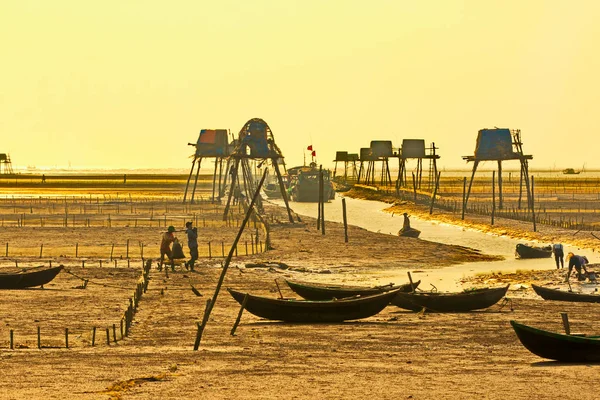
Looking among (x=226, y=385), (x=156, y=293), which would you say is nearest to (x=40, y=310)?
(x=156, y=293)

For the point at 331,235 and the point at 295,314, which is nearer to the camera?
the point at 295,314

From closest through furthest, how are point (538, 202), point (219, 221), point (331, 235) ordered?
point (331, 235)
point (219, 221)
point (538, 202)

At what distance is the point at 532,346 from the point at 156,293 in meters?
16.5

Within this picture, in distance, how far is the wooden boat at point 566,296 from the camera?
36062mm

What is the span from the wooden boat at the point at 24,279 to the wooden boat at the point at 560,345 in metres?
19.0

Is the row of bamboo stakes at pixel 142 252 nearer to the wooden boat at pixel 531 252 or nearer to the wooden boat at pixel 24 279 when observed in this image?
the wooden boat at pixel 24 279

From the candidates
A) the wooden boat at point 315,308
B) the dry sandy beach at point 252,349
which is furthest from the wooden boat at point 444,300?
the wooden boat at point 315,308

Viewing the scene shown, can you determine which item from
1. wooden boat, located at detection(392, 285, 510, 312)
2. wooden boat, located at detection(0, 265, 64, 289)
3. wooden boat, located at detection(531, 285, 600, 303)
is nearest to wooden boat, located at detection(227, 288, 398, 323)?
wooden boat, located at detection(392, 285, 510, 312)

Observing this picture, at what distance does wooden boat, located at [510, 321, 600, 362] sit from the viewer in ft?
78.7

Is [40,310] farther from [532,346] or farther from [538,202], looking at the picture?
[538,202]

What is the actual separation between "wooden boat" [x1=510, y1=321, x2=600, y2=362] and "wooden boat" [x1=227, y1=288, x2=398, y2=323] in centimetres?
725

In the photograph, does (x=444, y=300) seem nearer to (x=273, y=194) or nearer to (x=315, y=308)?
(x=315, y=308)

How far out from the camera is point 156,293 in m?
38.0

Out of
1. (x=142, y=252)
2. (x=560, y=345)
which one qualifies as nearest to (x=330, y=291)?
(x=560, y=345)
